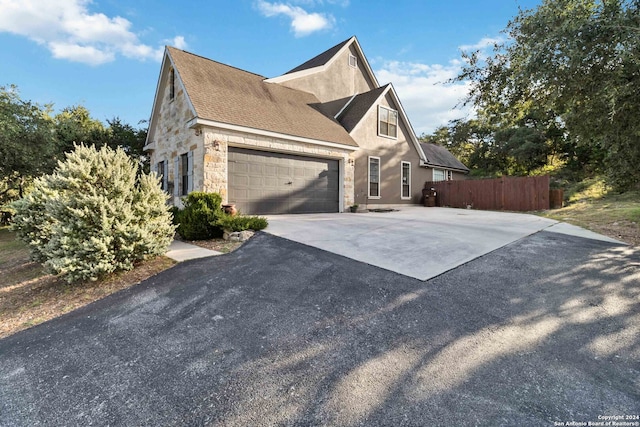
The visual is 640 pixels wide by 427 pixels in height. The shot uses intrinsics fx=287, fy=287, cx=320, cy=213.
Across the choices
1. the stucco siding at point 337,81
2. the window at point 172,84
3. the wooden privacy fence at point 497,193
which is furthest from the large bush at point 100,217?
the wooden privacy fence at point 497,193

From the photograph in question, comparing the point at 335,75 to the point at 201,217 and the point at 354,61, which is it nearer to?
the point at 354,61

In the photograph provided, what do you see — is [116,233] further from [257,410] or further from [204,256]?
[257,410]

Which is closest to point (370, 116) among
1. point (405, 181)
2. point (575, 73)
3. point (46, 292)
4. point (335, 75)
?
point (405, 181)

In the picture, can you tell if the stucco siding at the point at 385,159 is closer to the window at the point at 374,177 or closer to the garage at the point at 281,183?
the window at the point at 374,177

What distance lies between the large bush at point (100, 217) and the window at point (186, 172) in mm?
4564

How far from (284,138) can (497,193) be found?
1131cm

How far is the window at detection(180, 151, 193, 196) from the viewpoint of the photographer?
990 centimetres

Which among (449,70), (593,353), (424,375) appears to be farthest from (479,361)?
(449,70)

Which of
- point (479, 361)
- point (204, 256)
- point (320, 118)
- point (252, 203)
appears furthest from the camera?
point (320, 118)

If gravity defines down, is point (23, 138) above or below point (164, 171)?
above

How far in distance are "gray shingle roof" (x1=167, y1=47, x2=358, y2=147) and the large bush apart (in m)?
4.31

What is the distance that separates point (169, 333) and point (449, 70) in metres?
9.49

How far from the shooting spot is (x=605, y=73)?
19.5 ft

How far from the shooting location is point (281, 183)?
10.9 metres
